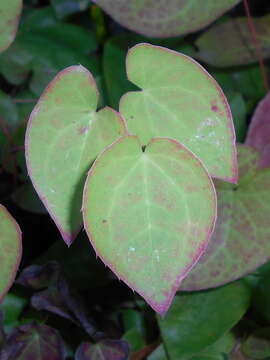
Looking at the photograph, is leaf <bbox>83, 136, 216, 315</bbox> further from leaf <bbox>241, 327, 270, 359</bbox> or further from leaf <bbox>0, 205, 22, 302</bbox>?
leaf <bbox>241, 327, 270, 359</bbox>

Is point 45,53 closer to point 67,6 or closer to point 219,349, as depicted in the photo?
point 67,6

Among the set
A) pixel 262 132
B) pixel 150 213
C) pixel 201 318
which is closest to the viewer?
pixel 150 213

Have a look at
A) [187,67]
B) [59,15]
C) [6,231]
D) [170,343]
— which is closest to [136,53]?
[187,67]

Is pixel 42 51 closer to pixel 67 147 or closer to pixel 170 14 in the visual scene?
pixel 170 14

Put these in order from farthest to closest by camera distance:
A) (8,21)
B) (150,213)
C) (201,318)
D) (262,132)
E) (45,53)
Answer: (45,53) < (262,132) < (201,318) < (8,21) < (150,213)

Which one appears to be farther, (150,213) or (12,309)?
(12,309)

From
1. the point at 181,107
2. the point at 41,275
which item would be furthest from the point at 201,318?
the point at 181,107

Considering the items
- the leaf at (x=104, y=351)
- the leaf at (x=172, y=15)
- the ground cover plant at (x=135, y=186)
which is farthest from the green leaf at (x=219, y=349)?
the leaf at (x=172, y=15)
